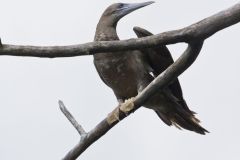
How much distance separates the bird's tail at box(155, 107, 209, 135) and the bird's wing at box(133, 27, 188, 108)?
5.4 inches

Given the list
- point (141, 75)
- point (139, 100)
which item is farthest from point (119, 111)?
point (141, 75)

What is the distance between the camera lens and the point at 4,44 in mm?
4320

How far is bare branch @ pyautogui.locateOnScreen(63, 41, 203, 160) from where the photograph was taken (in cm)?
446

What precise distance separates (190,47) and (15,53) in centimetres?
113

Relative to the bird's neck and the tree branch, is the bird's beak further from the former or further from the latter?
the tree branch

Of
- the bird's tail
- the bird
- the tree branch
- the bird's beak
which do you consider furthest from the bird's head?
the tree branch

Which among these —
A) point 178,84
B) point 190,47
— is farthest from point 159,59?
point 190,47

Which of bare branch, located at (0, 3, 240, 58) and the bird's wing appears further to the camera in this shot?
the bird's wing

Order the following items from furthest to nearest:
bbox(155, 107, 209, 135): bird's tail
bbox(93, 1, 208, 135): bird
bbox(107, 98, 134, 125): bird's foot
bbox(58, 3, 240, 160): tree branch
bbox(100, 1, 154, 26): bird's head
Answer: bbox(100, 1, 154, 26): bird's head, bbox(93, 1, 208, 135): bird, bbox(155, 107, 209, 135): bird's tail, bbox(107, 98, 134, 125): bird's foot, bbox(58, 3, 240, 160): tree branch

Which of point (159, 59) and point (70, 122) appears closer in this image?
point (70, 122)

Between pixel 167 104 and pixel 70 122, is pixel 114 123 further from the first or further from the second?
pixel 167 104

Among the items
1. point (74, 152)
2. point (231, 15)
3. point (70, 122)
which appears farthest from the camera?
point (70, 122)

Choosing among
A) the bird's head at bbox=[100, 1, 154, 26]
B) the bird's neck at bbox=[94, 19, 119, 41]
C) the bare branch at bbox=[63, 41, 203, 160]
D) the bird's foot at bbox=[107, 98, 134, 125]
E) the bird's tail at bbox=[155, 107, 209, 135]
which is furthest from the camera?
the bird's head at bbox=[100, 1, 154, 26]

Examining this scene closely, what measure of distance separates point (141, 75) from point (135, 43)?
3293 mm
